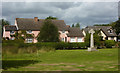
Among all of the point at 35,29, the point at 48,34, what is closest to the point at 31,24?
the point at 35,29

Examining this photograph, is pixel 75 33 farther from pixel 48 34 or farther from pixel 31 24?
pixel 48 34

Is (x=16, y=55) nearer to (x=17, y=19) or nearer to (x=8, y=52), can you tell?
(x=8, y=52)

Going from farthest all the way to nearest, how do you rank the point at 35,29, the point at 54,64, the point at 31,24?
the point at 31,24
the point at 35,29
the point at 54,64

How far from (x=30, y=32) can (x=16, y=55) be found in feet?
155

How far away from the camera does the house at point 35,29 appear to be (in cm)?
5241

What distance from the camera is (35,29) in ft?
177

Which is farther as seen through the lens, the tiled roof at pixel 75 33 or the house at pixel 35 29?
the tiled roof at pixel 75 33

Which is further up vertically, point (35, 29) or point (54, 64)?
point (35, 29)

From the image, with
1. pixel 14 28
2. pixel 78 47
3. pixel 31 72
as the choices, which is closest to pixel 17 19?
pixel 14 28

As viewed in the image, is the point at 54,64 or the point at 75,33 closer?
the point at 54,64

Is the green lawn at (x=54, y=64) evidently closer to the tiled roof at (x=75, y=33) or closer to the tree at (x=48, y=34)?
the tree at (x=48, y=34)

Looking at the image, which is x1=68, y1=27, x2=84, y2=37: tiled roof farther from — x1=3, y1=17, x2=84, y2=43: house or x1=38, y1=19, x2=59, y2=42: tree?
x1=38, y1=19, x2=59, y2=42: tree

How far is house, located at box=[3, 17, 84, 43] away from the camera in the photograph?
52.4 metres

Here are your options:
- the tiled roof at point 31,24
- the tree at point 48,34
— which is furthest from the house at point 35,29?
the tree at point 48,34
